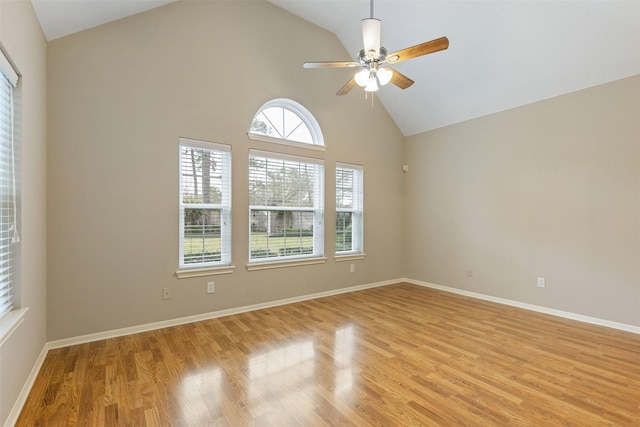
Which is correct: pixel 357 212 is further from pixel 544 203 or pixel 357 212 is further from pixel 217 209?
pixel 544 203

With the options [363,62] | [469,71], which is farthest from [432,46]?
[469,71]

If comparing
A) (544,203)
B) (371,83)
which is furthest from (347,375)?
(544,203)

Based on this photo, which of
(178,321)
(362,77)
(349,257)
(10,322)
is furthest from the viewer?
(349,257)

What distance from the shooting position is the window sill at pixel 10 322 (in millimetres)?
1676

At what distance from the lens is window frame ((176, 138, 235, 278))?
345 centimetres

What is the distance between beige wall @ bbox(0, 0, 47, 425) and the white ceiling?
420mm

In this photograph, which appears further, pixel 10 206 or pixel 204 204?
pixel 204 204

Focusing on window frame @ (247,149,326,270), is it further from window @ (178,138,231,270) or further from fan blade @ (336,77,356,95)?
fan blade @ (336,77,356,95)

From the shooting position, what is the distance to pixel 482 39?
373cm

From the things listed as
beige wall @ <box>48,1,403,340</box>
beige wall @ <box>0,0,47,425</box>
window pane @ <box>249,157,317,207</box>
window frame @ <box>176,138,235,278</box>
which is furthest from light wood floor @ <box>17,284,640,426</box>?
window pane @ <box>249,157,317,207</box>

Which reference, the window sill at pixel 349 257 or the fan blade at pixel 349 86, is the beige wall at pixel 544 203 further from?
the fan blade at pixel 349 86

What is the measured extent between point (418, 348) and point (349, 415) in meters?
1.22

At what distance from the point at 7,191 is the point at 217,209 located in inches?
76.0

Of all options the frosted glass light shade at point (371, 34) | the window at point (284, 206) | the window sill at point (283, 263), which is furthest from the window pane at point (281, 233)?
the frosted glass light shade at point (371, 34)
